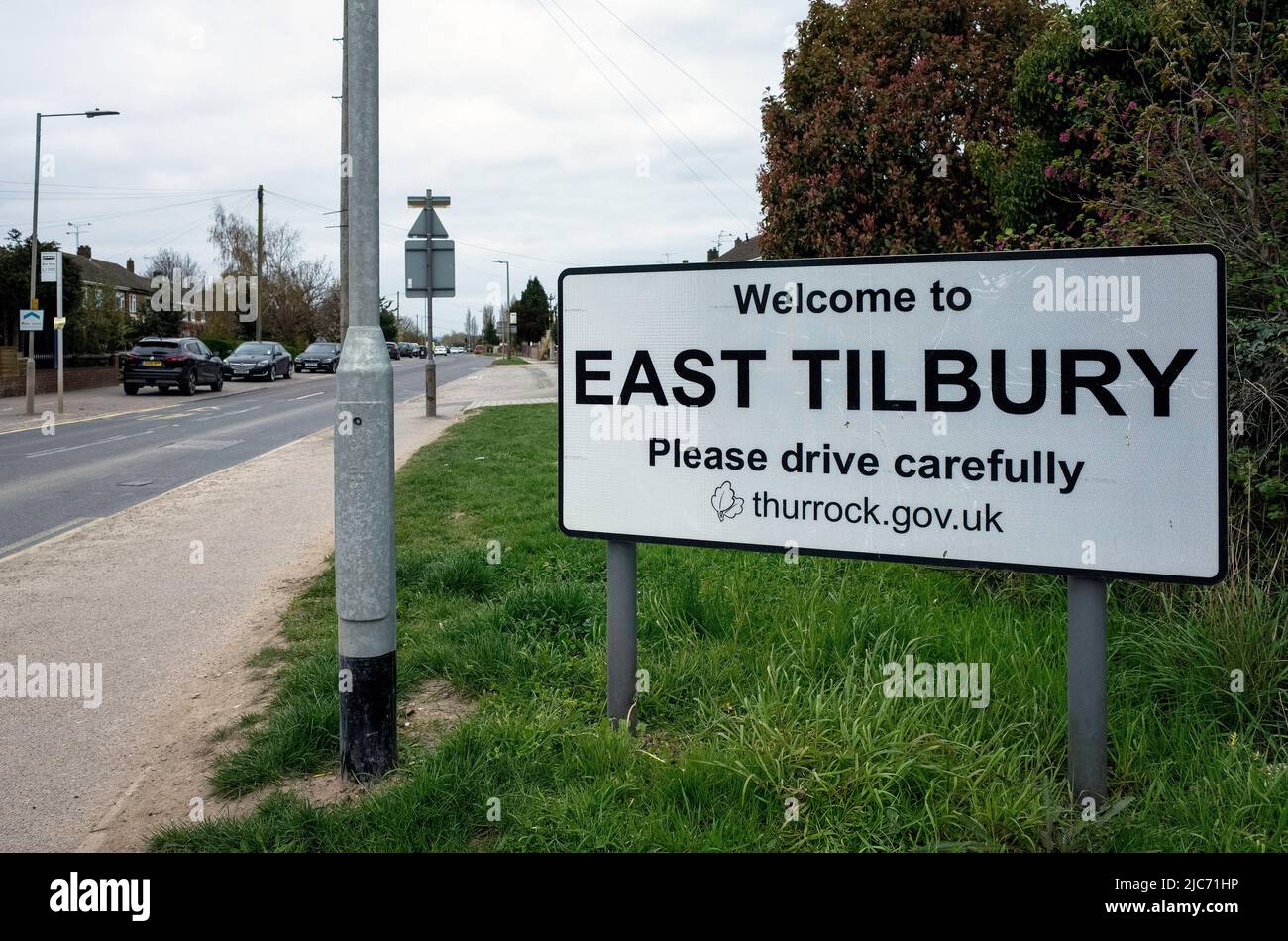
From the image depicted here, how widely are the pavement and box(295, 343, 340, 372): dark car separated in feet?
131

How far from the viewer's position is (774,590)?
→ 5375mm

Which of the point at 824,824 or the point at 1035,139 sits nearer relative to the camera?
the point at 824,824

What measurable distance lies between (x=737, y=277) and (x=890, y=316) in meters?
0.59

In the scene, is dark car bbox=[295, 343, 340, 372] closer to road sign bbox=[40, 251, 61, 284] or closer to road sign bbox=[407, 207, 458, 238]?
road sign bbox=[40, 251, 61, 284]

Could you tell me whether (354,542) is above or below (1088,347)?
below

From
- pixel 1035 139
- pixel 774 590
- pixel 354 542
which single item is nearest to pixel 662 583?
pixel 774 590

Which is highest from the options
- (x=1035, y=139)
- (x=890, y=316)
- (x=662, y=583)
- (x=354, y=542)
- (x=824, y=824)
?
(x=1035, y=139)

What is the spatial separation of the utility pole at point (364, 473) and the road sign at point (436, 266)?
13.6 meters

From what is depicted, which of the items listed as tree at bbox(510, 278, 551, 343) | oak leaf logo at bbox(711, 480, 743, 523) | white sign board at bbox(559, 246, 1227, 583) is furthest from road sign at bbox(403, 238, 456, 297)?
tree at bbox(510, 278, 551, 343)

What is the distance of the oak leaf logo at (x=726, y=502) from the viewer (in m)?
3.81

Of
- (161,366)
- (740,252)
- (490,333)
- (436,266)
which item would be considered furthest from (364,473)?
(490,333)

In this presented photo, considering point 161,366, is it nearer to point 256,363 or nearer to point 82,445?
point 256,363

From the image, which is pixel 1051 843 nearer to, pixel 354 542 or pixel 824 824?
pixel 824 824

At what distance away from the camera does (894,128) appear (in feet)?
47.5
